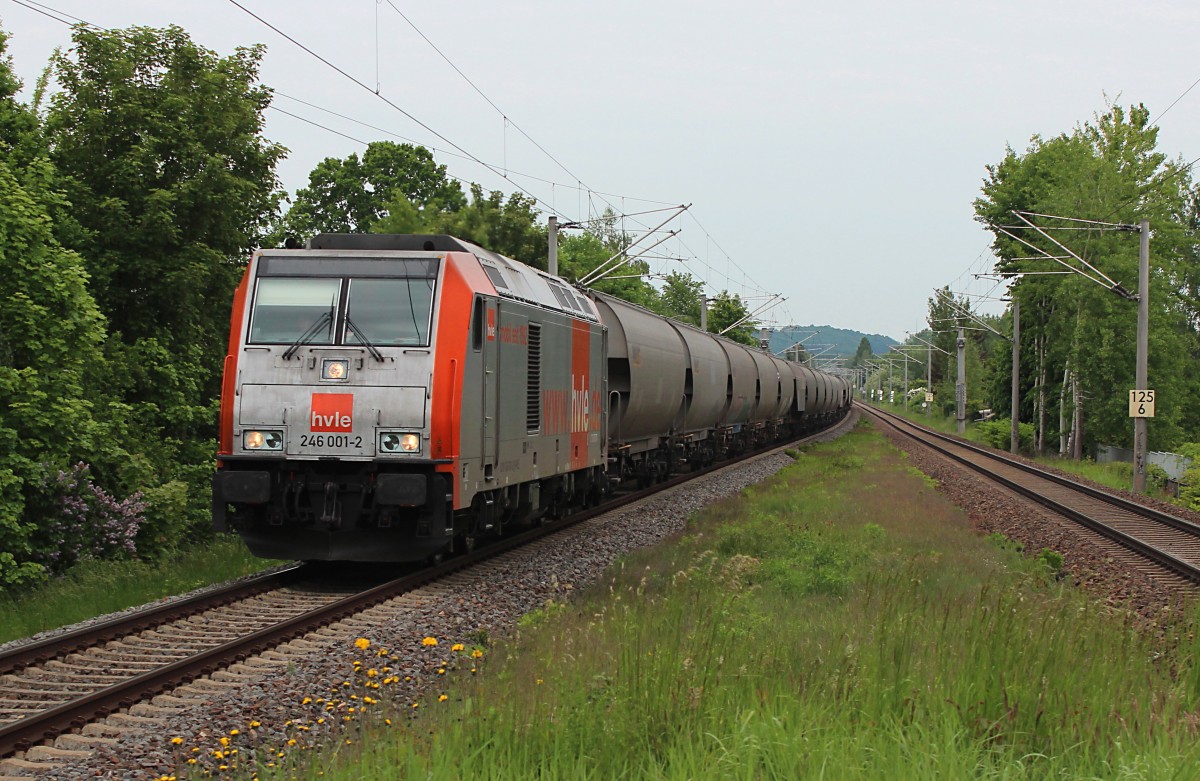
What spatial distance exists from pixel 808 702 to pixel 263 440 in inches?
286

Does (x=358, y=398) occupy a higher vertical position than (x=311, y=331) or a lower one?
lower

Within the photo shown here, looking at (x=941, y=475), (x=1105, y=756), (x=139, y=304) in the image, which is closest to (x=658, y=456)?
(x=941, y=475)

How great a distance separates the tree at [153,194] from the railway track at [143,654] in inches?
304

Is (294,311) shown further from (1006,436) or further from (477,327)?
(1006,436)

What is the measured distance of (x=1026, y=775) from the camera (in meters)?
4.87

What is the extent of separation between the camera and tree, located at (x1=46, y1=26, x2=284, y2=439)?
60.3 ft

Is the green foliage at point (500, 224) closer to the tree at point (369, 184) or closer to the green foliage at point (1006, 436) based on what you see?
the tree at point (369, 184)

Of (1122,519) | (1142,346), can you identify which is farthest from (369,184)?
(1122,519)

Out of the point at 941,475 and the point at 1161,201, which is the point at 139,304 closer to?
the point at 941,475

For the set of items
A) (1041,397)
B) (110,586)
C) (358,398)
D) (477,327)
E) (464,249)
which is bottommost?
(110,586)

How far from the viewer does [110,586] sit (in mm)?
12625

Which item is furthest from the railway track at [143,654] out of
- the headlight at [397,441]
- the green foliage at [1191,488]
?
the green foliage at [1191,488]

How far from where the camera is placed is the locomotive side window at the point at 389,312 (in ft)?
38.3

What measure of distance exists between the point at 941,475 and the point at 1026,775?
92.2 ft
